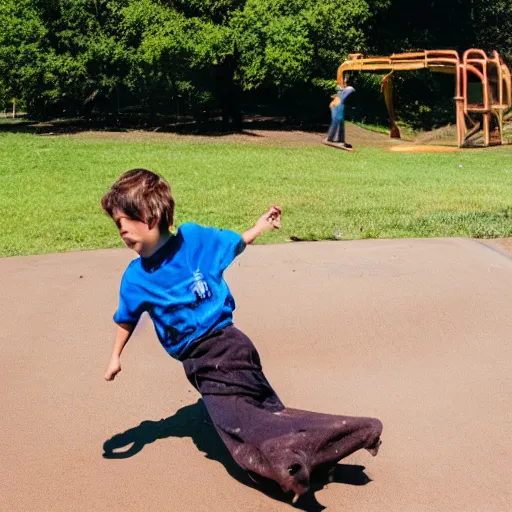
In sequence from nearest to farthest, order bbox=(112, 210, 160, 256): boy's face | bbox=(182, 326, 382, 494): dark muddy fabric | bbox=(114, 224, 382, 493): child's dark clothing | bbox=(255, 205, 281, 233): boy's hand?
bbox=(182, 326, 382, 494): dark muddy fabric < bbox=(114, 224, 382, 493): child's dark clothing < bbox=(112, 210, 160, 256): boy's face < bbox=(255, 205, 281, 233): boy's hand

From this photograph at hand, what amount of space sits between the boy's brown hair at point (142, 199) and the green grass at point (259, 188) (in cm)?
506

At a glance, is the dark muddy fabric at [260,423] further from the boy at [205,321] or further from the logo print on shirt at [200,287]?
the logo print on shirt at [200,287]

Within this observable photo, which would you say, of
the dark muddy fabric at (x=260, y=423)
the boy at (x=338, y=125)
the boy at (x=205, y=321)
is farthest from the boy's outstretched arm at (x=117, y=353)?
the boy at (x=338, y=125)

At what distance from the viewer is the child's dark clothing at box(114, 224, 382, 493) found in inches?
124

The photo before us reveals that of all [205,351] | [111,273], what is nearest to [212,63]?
[111,273]

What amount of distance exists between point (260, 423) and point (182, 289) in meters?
0.55

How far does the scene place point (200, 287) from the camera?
3.28 meters

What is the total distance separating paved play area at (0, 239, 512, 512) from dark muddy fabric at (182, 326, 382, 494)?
0.23 m

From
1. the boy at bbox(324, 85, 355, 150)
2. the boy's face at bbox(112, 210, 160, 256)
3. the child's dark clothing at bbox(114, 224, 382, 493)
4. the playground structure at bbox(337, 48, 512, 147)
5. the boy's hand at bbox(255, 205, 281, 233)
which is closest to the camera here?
the child's dark clothing at bbox(114, 224, 382, 493)

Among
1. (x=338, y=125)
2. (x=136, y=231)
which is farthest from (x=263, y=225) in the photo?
(x=338, y=125)

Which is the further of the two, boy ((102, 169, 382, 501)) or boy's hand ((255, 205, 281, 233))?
boy's hand ((255, 205, 281, 233))

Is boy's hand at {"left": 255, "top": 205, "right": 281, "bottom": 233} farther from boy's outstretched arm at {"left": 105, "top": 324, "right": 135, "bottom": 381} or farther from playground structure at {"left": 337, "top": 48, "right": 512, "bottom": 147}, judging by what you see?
playground structure at {"left": 337, "top": 48, "right": 512, "bottom": 147}

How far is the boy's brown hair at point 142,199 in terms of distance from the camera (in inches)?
127

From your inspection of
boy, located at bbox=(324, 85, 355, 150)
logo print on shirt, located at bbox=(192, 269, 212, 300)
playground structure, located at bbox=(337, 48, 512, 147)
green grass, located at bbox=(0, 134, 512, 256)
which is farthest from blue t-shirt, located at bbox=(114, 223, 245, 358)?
playground structure, located at bbox=(337, 48, 512, 147)
